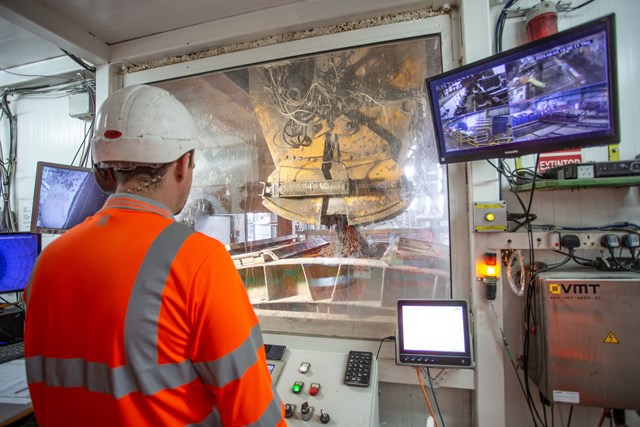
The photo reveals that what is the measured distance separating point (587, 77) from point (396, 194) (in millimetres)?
831

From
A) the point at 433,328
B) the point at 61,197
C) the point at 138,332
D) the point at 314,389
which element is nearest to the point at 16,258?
the point at 61,197

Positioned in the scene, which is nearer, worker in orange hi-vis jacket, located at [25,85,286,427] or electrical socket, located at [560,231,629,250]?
worker in orange hi-vis jacket, located at [25,85,286,427]

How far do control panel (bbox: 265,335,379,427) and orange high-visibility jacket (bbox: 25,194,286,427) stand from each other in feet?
1.70

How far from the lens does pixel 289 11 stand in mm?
1575

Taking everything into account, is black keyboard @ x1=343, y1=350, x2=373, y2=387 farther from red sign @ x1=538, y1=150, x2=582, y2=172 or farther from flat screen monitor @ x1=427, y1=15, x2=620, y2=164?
red sign @ x1=538, y1=150, x2=582, y2=172

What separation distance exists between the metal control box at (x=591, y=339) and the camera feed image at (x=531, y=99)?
0.63m

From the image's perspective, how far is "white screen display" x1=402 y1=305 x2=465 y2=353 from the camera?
1.22 metres

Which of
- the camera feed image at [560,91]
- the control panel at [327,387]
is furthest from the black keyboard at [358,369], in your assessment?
the camera feed image at [560,91]

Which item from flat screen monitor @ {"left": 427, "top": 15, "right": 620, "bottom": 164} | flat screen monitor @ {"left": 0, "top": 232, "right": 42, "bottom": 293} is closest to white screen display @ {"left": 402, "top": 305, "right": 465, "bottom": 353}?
flat screen monitor @ {"left": 427, "top": 15, "right": 620, "bottom": 164}

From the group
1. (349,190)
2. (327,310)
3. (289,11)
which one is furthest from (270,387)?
(289,11)

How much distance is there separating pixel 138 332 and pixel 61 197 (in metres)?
1.58

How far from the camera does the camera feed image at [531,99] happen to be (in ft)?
3.10

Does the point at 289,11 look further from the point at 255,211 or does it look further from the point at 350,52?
the point at 255,211

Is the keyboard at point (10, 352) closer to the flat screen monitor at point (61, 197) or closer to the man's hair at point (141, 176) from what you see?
the flat screen monitor at point (61, 197)
